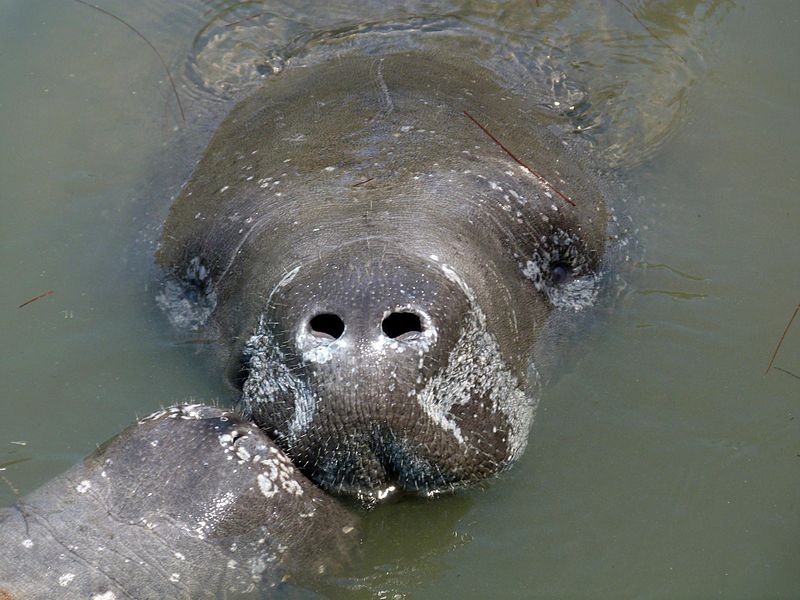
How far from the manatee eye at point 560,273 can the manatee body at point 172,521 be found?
1.72 meters

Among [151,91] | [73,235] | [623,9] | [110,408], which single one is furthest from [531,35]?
[110,408]

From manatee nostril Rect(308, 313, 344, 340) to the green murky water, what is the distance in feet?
3.05

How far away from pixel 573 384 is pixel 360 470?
1.65 m

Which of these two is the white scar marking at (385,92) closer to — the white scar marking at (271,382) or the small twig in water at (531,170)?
the small twig in water at (531,170)

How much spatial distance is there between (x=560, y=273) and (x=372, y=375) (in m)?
1.86

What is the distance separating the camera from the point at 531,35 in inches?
296

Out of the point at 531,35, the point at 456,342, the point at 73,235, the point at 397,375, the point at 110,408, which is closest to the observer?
the point at 397,375

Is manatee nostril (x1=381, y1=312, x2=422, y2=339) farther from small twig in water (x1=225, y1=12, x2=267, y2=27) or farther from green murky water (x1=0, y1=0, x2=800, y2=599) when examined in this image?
small twig in water (x1=225, y1=12, x2=267, y2=27)

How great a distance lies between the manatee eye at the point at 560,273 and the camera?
5285 millimetres

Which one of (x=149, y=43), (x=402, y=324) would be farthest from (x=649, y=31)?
(x=402, y=324)

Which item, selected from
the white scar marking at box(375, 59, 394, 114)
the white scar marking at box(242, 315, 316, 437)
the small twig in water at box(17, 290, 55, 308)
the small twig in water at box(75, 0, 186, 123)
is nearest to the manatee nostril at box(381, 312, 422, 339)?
the white scar marking at box(242, 315, 316, 437)

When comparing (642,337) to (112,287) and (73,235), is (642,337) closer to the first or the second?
(112,287)

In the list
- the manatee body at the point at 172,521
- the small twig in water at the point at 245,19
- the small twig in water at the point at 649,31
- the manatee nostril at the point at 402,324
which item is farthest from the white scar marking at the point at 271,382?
the small twig in water at the point at 649,31

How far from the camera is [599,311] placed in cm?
559
